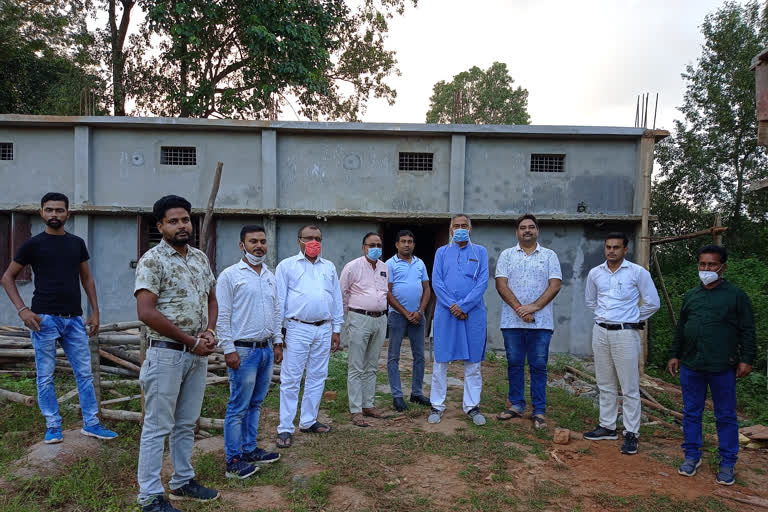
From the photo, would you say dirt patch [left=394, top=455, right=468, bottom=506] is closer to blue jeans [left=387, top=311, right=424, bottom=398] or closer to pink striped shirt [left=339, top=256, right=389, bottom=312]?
blue jeans [left=387, top=311, right=424, bottom=398]

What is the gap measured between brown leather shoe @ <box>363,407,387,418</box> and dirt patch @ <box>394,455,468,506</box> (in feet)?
3.55

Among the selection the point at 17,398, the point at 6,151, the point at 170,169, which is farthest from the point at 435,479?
the point at 6,151

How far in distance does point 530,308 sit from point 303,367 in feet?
7.52

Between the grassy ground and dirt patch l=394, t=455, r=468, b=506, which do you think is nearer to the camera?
the grassy ground

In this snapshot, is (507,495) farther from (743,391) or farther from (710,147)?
(710,147)

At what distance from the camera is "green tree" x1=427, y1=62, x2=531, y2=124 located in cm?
2983

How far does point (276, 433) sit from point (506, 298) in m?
2.64

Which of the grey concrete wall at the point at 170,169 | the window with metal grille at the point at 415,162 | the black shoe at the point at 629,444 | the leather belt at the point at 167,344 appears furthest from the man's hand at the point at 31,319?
the window with metal grille at the point at 415,162

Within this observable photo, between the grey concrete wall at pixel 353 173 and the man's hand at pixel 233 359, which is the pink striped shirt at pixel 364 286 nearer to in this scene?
the man's hand at pixel 233 359

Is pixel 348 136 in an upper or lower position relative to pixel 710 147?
lower

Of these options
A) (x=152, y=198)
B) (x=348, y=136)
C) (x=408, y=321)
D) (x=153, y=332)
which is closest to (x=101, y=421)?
(x=153, y=332)

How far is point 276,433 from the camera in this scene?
4.89 metres

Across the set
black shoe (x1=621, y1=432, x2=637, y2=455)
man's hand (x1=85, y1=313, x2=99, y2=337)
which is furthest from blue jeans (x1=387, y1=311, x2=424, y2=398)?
man's hand (x1=85, y1=313, x2=99, y2=337)

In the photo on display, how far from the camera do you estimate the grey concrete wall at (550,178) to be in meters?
10.2
